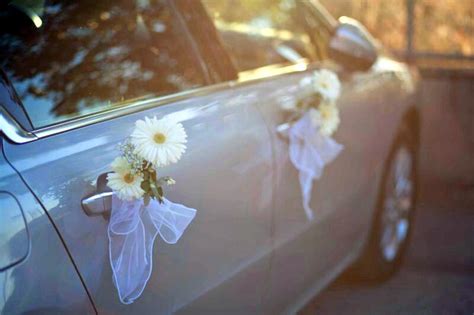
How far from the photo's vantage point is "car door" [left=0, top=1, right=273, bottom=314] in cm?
243

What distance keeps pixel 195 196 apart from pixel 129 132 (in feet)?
0.96

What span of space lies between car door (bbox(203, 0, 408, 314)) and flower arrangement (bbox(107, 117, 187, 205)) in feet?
2.74

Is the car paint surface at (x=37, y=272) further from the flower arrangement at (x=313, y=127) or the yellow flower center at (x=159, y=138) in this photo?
the flower arrangement at (x=313, y=127)

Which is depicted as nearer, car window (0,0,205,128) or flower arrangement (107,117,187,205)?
flower arrangement (107,117,187,205)

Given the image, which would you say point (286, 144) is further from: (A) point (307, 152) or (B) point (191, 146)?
(B) point (191, 146)

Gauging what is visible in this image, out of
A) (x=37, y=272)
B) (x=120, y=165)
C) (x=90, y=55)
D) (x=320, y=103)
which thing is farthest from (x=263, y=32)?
(x=37, y=272)

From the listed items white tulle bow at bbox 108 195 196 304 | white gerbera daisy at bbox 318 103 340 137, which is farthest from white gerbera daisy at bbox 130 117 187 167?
white gerbera daisy at bbox 318 103 340 137

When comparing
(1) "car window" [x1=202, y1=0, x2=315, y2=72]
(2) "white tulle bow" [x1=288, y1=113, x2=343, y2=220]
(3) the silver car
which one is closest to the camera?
(3) the silver car

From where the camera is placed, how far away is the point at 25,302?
7.14ft

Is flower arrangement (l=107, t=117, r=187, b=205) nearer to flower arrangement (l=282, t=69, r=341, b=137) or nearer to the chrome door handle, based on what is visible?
the chrome door handle

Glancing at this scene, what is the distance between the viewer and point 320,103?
389 cm

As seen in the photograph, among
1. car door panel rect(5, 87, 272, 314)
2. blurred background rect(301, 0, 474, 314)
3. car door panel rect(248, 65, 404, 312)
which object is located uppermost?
car door panel rect(5, 87, 272, 314)

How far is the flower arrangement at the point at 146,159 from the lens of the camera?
100 inches

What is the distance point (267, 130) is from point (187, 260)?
2.64 ft
